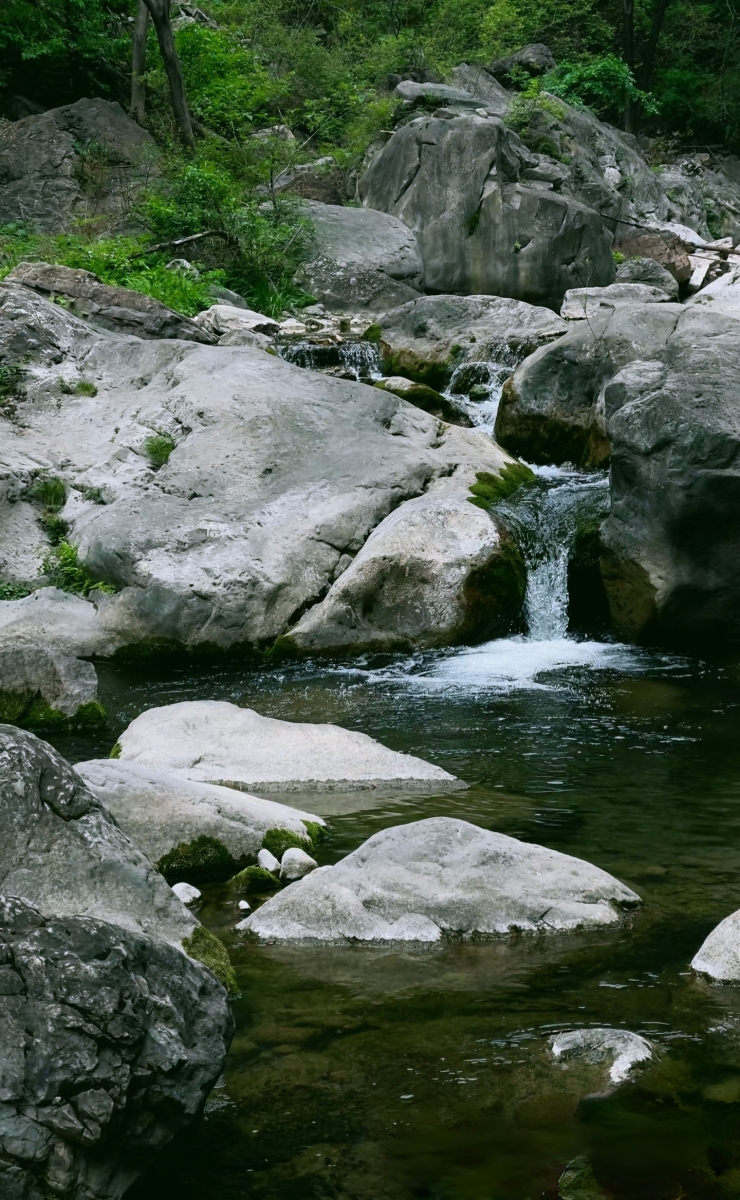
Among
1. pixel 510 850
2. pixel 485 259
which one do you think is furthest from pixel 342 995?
pixel 485 259

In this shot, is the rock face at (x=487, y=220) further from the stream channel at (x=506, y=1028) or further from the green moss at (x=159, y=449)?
the stream channel at (x=506, y=1028)

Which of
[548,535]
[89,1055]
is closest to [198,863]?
[89,1055]

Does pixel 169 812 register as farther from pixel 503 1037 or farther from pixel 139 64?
pixel 139 64

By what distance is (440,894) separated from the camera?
15.7 feet

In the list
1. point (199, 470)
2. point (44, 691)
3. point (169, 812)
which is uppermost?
point (199, 470)

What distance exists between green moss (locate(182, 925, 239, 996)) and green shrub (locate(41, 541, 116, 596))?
7177 mm

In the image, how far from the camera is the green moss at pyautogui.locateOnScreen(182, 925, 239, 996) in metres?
3.96

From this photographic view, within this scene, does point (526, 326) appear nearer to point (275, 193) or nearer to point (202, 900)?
point (275, 193)

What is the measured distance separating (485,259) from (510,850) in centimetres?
1944

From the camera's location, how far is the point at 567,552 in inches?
451

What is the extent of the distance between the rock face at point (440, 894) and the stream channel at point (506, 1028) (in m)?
0.10

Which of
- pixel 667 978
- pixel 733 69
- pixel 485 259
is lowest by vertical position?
pixel 667 978

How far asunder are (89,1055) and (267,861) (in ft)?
8.97

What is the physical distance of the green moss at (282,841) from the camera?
5660mm
